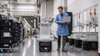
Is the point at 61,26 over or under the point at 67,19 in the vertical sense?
under

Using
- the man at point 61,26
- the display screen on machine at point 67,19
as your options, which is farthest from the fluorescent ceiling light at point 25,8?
the display screen on machine at point 67,19

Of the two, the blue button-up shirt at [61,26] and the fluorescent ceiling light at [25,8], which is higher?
the fluorescent ceiling light at [25,8]

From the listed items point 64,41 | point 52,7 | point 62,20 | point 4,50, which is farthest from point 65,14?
point 52,7

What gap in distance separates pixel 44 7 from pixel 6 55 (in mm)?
15093

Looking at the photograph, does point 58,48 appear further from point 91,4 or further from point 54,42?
Answer: point 91,4

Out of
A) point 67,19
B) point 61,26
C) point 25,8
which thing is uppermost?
point 25,8

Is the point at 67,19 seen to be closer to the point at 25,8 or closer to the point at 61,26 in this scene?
the point at 61,26

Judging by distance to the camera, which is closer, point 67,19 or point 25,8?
point 67,19

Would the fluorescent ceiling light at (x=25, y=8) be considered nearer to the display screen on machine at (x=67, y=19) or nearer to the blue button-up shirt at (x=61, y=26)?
the blue button-up shirt at (x=61, y=26)

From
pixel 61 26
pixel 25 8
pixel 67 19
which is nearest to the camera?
pixel 67 19

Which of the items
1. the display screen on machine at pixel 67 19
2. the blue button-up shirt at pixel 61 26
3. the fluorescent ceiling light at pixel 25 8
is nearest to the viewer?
the display screen on machine at pixel 67 19

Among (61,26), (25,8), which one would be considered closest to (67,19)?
(61,26)

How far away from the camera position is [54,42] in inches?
346

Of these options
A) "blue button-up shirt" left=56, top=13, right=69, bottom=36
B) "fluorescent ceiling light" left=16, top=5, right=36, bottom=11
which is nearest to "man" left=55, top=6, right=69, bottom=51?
"blue button-up shirt" left=56, top=13, right=69, bottom=36
